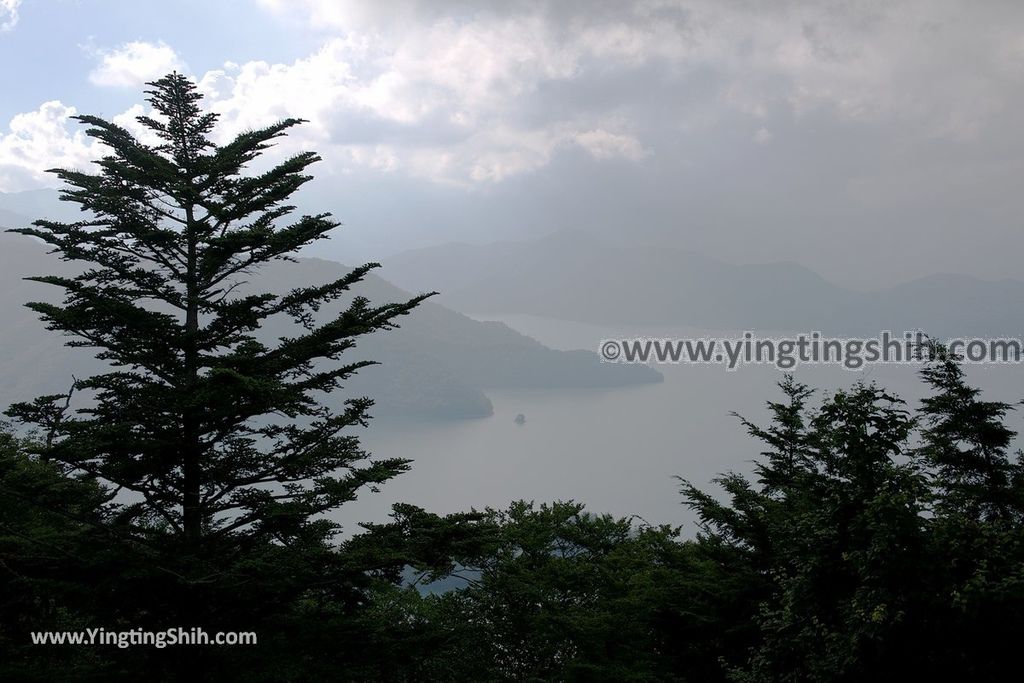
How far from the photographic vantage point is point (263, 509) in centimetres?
955

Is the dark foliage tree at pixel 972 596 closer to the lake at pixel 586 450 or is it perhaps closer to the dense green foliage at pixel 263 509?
the dense green foliage at pixel 263 509

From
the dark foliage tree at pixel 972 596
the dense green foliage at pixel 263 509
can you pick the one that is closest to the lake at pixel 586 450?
the dense green foliage at pixel 263 509

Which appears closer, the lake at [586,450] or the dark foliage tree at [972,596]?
the dark foliage tree at [972,596]

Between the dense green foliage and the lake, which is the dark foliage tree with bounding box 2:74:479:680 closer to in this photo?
the dense green foliage

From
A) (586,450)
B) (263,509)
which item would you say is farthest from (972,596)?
(586,450)

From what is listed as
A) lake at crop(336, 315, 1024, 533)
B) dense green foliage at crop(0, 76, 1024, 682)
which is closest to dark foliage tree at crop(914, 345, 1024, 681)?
dense green foliage at crop(0, 76, 1024, 682)

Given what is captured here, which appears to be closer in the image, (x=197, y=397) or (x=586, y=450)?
(x=197, y=397)

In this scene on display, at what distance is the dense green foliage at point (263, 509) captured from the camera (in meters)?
7.55

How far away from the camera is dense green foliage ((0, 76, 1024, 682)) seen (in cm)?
755

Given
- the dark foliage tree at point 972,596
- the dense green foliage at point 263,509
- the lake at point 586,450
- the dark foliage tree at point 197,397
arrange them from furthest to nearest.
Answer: the lake at point 586,450, the dark foliage tree at point 197,397, the dense green foliage at point 263,509, the dark foliage tree at point 972,596

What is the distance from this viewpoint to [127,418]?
9.55 m

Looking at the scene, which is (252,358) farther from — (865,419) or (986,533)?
(986,533)

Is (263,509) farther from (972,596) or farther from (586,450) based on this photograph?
(586,450)

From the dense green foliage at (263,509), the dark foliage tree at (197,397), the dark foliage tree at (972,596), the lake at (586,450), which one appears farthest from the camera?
the lake at (586,450)
